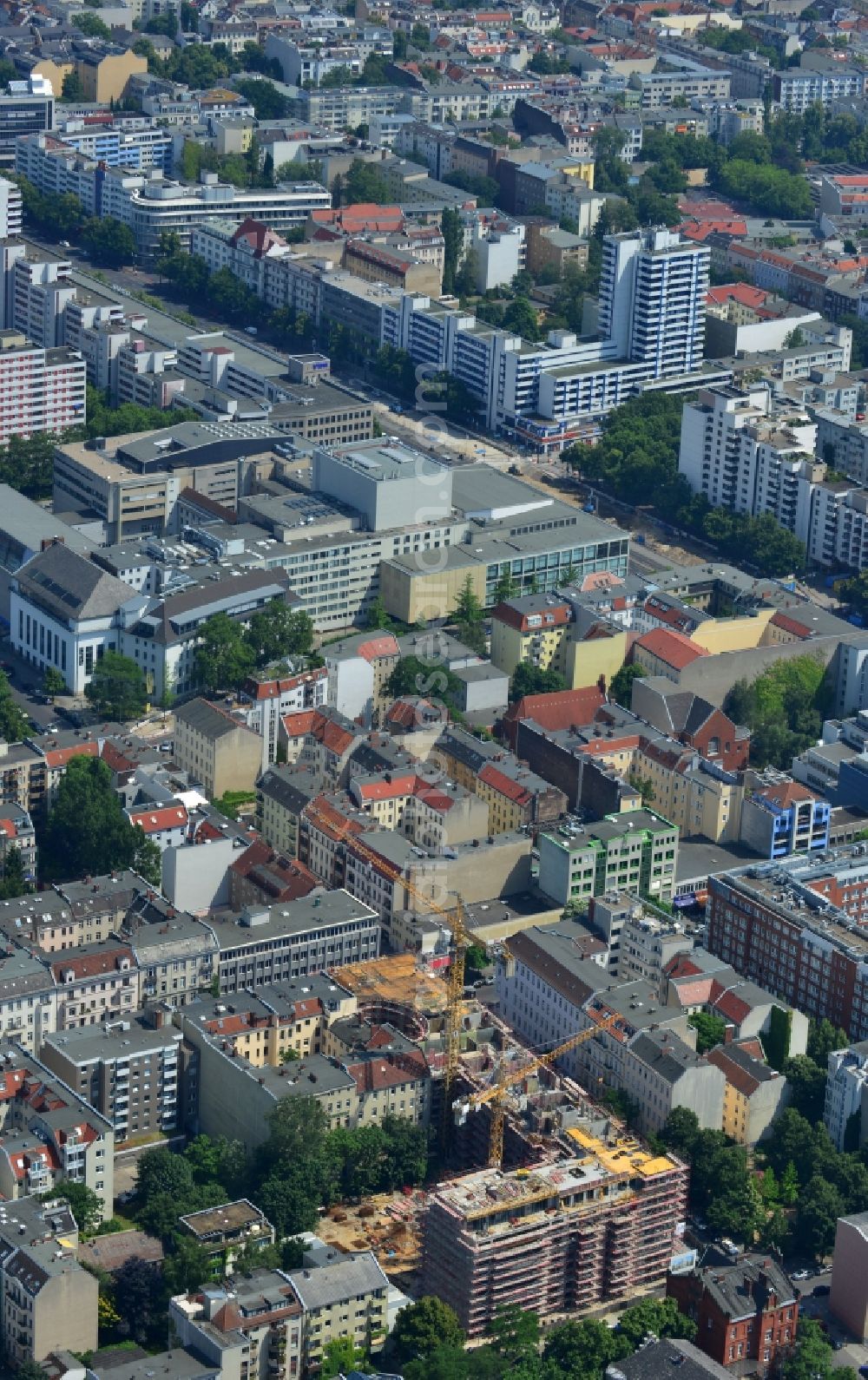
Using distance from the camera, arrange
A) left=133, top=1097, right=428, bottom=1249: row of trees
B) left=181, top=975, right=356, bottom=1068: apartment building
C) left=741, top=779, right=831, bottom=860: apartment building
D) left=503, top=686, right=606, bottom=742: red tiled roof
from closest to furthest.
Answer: left=133, top=1097, right=428, bottom=1249: row of trees → left=181, top=975, right=356, bottom=1068: apartment building → left=741, top=779, right=831, bottom=860: apartment building → left=503, top=686, right=606, bottom=742: red tiled roof

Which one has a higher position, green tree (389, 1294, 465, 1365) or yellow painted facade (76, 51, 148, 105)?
yellow painted facade (76, 51, 148, 105)

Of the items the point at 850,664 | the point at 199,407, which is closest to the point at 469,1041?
the point at 850,664

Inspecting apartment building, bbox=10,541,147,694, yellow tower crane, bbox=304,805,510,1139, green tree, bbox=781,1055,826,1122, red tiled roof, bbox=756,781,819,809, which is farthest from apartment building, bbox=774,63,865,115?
green tree, bbox=781,1055,826,1122

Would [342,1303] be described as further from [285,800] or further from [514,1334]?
[285,800]

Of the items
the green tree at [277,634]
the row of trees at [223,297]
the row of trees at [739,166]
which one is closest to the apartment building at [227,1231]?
the green tree at [277,634]

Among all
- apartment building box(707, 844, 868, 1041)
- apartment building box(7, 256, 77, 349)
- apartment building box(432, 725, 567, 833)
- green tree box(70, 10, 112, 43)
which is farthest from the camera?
green tree box(70, 10, 112, 43)

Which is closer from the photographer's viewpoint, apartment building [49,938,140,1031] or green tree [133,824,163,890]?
apartment building [49,938,140,1031]

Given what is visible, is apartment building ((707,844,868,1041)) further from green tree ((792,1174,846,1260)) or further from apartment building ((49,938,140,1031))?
apartment building ((49,938,140,1031))
